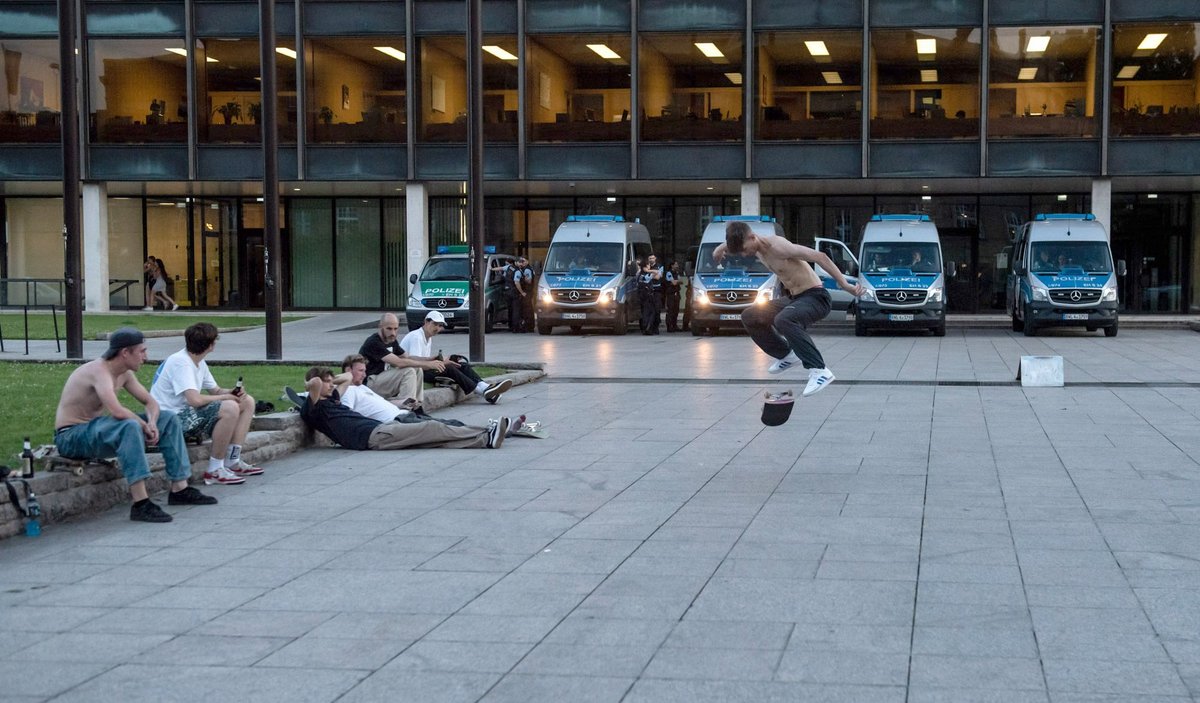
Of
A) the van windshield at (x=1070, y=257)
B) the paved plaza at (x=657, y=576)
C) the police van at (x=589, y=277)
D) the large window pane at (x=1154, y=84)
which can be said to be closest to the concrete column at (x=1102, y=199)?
the large window pane at (x=1154, y=84)

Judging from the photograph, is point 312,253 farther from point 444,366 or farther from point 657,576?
point 657,576

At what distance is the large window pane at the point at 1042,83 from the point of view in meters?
34.1

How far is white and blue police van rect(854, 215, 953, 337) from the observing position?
95.3 ft

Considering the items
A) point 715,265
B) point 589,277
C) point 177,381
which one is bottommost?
point 177,381

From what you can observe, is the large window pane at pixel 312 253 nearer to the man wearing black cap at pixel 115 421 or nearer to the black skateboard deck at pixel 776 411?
the black skateboard deck at pixel 776 411

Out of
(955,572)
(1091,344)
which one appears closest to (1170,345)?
(1091,344)

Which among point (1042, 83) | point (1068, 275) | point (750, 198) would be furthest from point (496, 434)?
point (1042, 83)

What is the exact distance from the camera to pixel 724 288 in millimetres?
29094

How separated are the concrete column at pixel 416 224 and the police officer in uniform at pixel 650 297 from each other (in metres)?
8.63

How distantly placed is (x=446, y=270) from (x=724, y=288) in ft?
20.7

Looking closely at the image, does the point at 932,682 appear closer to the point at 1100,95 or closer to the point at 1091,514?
the point at 1091,514

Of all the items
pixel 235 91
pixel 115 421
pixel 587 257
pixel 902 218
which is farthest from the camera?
pixel 235 91

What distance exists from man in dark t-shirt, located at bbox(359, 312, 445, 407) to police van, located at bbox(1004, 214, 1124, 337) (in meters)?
18.5

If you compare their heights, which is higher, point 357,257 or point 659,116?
point 659,116
